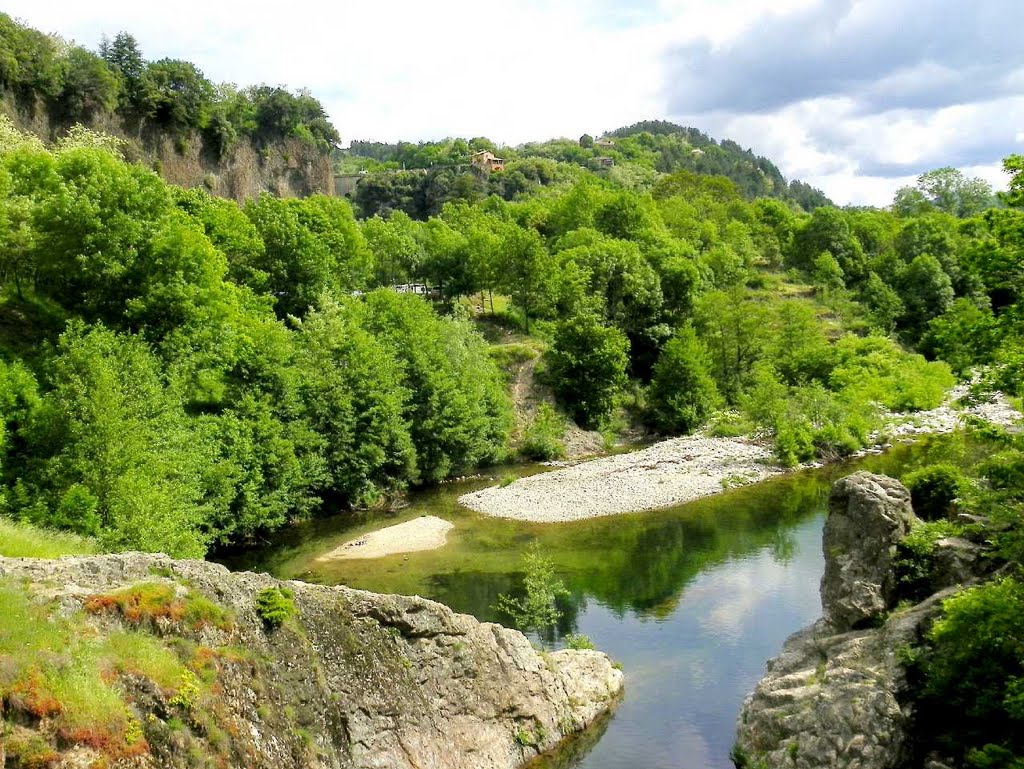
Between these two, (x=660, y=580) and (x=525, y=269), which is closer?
(x=660, y=580)

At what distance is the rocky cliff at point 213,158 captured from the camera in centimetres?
7338

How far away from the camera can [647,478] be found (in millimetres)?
54812

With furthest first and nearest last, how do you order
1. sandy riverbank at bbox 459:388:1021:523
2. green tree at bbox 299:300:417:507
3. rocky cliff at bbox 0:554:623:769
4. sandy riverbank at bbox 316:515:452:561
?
1. green tree at bbox 299:300:417:507
2. sandy riverbank at bbox 459:388:1021:523
3. sandy riverbank at bbox 316:515:452:561
4. rocky cliff at bbox 0:554:623:769

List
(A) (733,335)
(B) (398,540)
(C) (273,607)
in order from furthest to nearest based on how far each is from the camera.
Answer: (A) (733,335), (B) (398,540), (C) (273,607)

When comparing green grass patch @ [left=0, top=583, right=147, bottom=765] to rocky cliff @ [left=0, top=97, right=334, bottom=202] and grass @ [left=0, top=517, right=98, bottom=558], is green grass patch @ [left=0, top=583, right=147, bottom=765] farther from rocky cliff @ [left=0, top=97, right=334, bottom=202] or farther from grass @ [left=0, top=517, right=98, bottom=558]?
rocky cliff @ [left=0, top=97, right=334, bottom=202]

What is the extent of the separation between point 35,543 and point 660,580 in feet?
81.5

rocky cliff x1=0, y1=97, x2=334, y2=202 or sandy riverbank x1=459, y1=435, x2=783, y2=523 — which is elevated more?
rocky cliff x1=0, y1=97, x2=334, y2=202

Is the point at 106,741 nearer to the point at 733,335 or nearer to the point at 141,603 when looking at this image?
the point at 141,603

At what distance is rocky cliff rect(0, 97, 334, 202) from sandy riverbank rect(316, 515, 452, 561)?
41525 millimetres

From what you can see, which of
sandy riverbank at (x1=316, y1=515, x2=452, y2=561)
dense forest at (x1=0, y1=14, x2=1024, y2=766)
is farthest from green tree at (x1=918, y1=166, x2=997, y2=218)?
sandy riverbank at (x1=316, y1=515, x2=452, y2=561)

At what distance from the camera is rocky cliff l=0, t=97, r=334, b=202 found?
73.4 meters

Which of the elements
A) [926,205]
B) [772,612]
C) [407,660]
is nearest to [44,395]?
[407,660]

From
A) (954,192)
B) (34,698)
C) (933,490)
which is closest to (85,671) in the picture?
(34,698)

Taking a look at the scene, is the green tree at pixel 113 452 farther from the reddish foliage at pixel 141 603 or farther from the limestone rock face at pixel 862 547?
the limestone rock face at pixel 862 547
